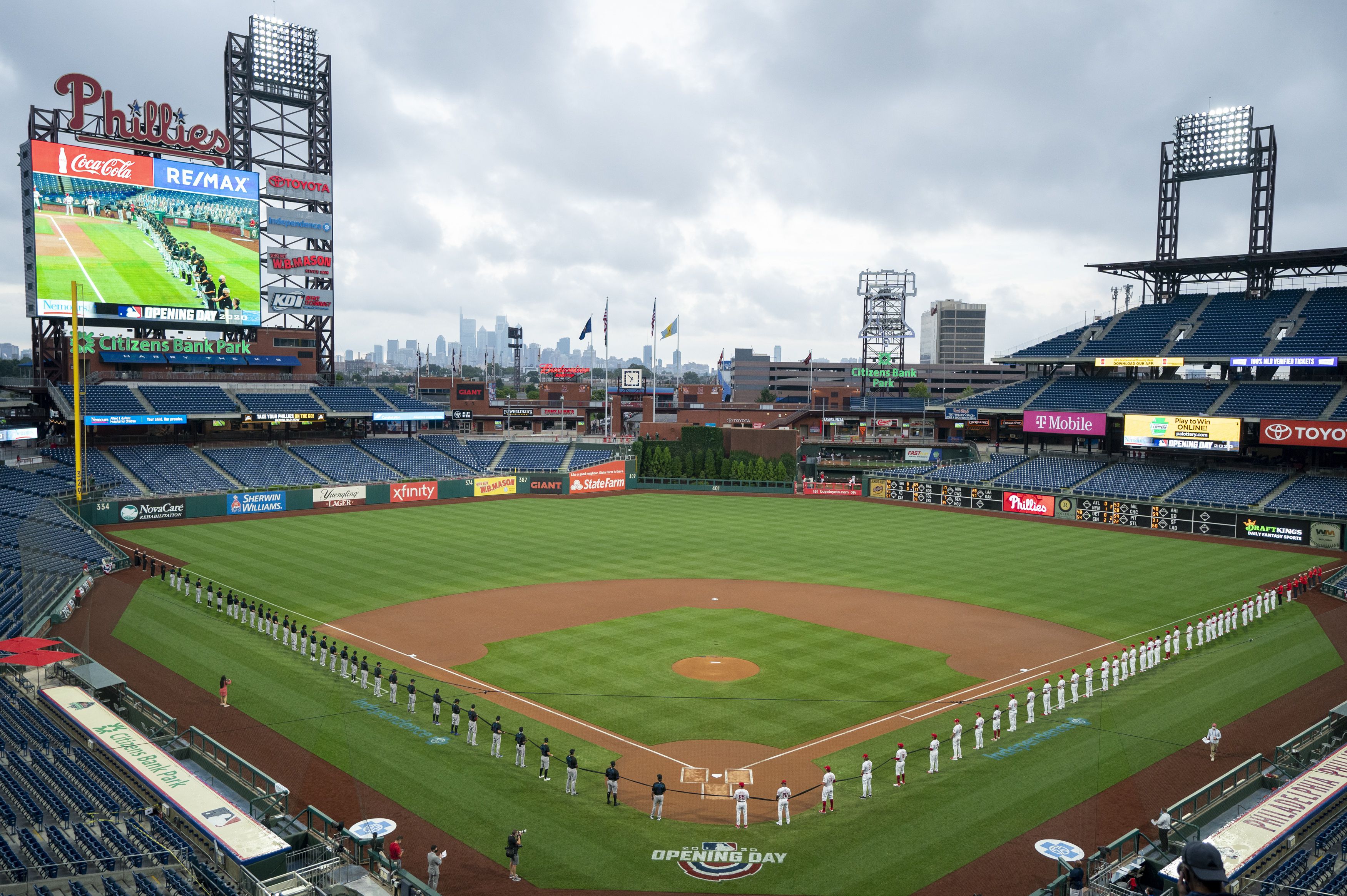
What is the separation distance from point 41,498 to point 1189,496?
62465 millimetres

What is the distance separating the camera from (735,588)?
37750 mm

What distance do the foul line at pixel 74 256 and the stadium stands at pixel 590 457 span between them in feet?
114

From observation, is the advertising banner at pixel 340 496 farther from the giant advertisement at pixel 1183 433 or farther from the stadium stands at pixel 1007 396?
the giant advertisement at pixel 1183 433


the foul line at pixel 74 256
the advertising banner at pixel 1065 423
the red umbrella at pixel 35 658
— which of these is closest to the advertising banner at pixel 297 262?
the foul line at pixel 74 256

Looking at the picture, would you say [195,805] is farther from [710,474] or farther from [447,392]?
[447,392]

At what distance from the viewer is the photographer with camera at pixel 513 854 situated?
49.3 feet

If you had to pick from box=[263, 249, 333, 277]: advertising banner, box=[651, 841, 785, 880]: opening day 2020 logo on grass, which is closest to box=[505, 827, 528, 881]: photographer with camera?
box=[651, 841, 785, 880]: opening day 2020 logo on grass

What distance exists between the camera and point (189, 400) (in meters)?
62.7

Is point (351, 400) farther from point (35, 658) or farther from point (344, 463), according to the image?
point (35, 658)

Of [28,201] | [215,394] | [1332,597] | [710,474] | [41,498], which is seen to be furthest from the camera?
[710,474]

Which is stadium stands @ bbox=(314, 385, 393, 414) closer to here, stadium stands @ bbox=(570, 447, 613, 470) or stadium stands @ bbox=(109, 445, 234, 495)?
stadium stands @ bbox=(109, 445, 234, 495)

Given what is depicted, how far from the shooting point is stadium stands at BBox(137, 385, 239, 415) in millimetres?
60844

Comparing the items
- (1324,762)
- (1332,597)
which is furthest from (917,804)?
(1332,597)

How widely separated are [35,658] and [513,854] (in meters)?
12.4
